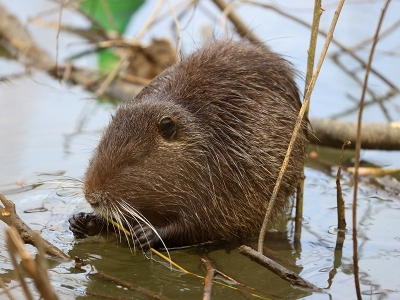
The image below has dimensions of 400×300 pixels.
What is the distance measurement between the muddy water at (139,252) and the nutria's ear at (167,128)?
0.54 meters

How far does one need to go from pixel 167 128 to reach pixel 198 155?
0.23m

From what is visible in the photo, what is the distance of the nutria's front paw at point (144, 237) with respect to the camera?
11.7 feet

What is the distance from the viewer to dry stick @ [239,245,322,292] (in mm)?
2982

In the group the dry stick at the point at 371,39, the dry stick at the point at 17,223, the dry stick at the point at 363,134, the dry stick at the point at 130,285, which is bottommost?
the dry stick at the point at 130,285

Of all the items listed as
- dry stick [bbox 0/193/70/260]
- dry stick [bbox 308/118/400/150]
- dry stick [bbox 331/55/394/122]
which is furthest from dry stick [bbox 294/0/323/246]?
dry stick [bbox 331/55/394/122]

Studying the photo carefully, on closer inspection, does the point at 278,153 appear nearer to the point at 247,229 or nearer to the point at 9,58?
the point at 247,229

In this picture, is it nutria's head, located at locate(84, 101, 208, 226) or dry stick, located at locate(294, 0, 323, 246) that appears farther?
dry stick, located at locate(294, 0, 323, 246)

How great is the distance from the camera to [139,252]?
3674mm

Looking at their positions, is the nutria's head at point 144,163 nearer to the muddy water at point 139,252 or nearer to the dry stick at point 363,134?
the muddy water at point 139,252

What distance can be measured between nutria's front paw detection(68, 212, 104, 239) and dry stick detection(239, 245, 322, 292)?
42.5 inches

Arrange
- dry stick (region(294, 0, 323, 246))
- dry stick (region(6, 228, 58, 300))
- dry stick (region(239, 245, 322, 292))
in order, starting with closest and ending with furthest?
dry stick (region(6, 228, 58, 300)) < dry stick (region(239, 245, 322, 292)) < dry stick (region(294, 0, 323, 246))

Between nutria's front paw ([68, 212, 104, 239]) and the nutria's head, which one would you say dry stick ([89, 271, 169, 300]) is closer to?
the nutria's head

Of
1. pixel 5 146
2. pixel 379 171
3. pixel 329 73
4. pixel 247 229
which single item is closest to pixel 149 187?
pixel 247 229

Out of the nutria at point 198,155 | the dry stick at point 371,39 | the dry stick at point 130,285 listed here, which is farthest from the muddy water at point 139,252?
the dry stick at point 371,39
